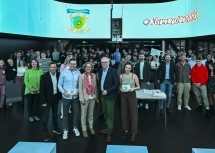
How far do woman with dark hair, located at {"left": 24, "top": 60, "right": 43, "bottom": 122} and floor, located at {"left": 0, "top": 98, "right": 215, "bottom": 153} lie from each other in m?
0.31

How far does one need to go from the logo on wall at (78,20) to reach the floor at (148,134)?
10144 millimetres

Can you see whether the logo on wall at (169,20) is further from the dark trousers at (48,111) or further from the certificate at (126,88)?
the dark trousers at (48,111)

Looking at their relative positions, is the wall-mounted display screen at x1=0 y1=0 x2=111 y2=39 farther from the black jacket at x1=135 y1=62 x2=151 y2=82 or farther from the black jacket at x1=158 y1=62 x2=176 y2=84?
the black jacket at x1=158 y1=62 x2=176 y2=84

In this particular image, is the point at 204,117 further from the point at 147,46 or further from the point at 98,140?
the point at 147,46

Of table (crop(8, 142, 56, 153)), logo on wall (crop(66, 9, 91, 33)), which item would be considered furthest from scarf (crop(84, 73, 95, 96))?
logo on wall (crop(66, 9, 91, 33))

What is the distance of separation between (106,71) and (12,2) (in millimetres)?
7489

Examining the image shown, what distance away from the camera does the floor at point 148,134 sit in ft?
13.9

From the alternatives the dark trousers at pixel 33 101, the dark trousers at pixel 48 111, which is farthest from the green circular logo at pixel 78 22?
the dark trousers at pixel 48 111

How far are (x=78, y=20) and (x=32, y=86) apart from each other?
10.8 metres

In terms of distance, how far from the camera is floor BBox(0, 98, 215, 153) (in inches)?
167

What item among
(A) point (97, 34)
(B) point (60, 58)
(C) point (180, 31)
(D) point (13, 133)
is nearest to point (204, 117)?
(D) point (13, 133)

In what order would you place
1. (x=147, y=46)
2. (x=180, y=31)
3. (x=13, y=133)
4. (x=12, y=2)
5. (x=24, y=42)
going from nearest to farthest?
(x=13, y=133)
(x=12, y=2)
(x=24, y=42)
(x=180, y=31)
(x=147, y=46)

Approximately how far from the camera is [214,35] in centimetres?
1037

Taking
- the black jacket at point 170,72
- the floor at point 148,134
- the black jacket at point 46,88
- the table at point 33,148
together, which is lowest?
the floor at point 148,134
